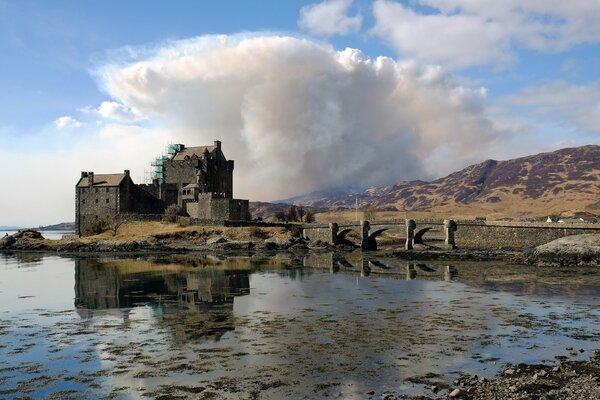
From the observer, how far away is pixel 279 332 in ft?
86.0

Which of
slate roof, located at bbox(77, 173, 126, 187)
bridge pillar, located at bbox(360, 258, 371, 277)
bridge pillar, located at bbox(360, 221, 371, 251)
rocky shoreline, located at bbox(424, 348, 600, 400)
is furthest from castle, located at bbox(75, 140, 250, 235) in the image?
rocky shoreline, located at bbox(424, 348, 600, 400)

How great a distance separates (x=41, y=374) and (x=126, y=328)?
338 inches

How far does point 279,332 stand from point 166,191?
100721 millimetres

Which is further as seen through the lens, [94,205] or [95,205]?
[94,205]

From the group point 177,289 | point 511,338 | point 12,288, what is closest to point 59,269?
point 12,288

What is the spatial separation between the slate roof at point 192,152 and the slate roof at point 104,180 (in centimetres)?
1342

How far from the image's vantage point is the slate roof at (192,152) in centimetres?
12318

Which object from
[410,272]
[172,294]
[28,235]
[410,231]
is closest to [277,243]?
[410,231]

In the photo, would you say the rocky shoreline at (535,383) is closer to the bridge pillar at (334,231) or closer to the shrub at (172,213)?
the bridge pillar at (334,231)

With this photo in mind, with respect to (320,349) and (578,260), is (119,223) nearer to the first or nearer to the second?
(578,260)

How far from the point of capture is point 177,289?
43.8 m

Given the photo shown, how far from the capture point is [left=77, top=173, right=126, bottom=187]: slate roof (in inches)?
4660

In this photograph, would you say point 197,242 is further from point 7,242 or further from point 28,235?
point 28,235

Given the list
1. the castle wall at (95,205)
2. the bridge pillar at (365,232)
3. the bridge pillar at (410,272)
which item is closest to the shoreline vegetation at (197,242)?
the bridge pillar at (365,232)
